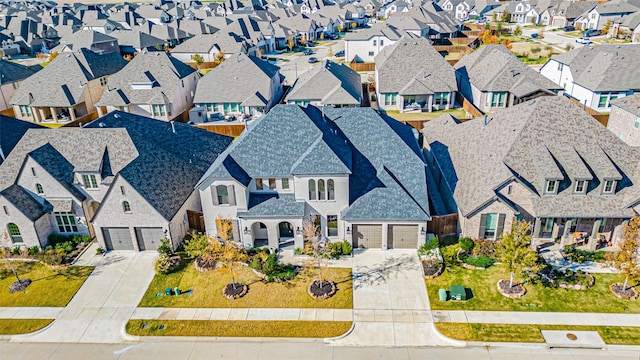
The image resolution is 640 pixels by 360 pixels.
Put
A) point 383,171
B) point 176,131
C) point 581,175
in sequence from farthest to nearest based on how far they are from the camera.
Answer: point 176,131
point 383,171
point 581,175

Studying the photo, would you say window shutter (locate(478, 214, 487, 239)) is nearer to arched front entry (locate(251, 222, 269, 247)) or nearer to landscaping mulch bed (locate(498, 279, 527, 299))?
landscaping mulch bed (locate(498, 279, 527, 299))

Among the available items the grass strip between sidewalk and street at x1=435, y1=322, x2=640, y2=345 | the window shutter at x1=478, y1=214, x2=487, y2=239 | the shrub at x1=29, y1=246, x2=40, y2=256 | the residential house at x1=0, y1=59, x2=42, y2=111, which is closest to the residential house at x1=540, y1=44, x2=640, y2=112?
the window shutter at x1=478, y1=214, x2=487, y2=239

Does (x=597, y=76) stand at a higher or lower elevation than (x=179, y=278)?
higher

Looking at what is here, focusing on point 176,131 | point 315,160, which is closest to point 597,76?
point 315,160

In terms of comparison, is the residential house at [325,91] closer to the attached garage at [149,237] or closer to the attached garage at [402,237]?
the attached garage at [402,237]

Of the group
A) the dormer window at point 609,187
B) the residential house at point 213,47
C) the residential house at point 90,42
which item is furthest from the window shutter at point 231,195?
the residential house at point 90,42

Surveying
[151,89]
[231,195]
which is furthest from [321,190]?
[151,89]

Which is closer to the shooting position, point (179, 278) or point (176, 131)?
point (179, 278)

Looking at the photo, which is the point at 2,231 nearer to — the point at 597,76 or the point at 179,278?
the point at 179,278
